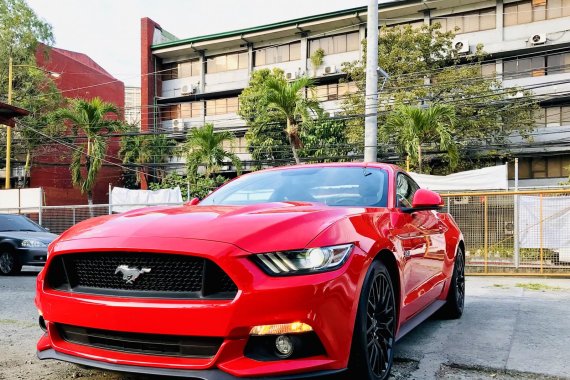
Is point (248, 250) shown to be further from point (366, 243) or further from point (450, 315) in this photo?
point (450, 315)

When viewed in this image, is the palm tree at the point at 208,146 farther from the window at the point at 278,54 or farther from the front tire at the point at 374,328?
the front tire at the point at 374,328

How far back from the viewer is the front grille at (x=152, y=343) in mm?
2529

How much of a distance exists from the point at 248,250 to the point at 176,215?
729mm

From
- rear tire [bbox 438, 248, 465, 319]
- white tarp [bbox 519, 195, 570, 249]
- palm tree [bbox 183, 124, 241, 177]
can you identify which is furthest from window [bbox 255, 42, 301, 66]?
rear tire [bbox 438, 248, 465, 319]

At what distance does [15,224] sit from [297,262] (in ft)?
35.9

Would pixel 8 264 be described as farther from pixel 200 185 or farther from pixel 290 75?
pixel 290 75

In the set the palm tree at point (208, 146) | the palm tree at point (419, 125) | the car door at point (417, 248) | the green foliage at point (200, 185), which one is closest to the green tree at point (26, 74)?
the green foliage at point (200, 185)

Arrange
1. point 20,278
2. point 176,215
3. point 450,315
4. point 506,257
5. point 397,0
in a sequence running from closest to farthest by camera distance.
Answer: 1. point 176,215
2. point 450,315
3. point 20,278
4. point 506,257
5. point 397,0

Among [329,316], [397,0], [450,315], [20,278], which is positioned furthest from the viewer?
[397,0]

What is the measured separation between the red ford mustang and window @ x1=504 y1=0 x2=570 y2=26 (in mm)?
30678

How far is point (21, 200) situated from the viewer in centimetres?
1955

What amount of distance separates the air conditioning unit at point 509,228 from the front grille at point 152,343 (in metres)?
10.3

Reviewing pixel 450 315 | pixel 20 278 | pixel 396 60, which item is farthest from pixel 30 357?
pixel 396 60

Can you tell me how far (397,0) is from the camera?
1211 inches
